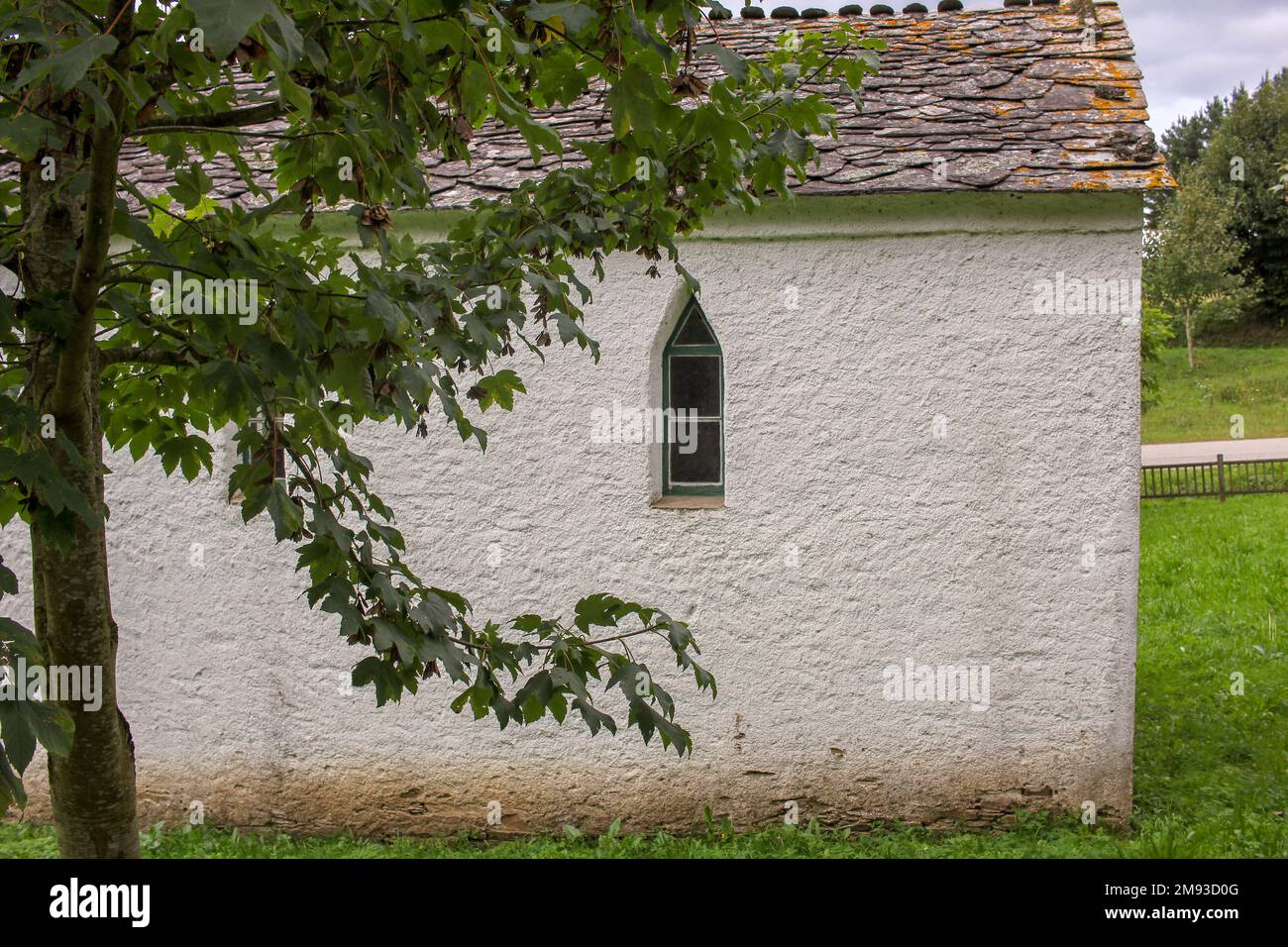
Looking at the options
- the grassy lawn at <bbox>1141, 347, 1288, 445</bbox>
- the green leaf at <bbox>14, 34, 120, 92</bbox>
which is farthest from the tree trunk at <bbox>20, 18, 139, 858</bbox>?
the grassy lawn at <bbox>1141, 347, 1288, 445</bbox>

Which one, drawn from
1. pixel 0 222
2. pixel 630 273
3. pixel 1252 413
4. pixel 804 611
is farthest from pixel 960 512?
pixel 1252 413

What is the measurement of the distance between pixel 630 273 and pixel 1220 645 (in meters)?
7.42

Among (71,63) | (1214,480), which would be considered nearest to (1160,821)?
(71,63)

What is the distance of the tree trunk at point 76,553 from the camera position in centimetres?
281

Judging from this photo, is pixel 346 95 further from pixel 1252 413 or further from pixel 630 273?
pixel 1252 413

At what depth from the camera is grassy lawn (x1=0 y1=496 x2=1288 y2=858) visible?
6.32 metres

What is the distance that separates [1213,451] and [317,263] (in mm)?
25770

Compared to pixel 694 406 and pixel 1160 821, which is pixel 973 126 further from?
pixel 1160 821

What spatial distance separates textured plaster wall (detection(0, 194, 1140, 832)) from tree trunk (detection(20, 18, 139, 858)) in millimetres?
3850

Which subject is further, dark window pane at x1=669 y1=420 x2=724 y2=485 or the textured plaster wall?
dark window pane at x1=669 y1=420 x2=724 y2=485

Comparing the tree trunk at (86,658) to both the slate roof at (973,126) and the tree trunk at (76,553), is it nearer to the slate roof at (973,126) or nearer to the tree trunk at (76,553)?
the tree trunk at (76,553)

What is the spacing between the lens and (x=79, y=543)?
9.71 feet

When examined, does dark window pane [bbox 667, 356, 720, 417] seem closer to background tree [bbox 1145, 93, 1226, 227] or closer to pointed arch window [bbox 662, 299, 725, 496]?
pointed arch window [bbox 662, 299, 725, 496]

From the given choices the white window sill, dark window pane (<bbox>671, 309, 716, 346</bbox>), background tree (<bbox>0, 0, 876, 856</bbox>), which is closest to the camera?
background tree (<bbox>0, 0, 876, 856</bbox>)
